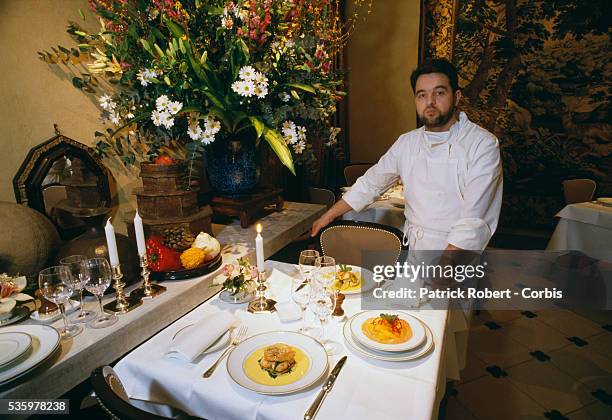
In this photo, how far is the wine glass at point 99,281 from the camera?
1.21 meters

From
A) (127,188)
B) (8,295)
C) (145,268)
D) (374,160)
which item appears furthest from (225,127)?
(374,160)

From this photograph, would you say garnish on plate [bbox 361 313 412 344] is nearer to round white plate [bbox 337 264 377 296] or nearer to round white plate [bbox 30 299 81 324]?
round white plate [bbox 337 264 377 296]

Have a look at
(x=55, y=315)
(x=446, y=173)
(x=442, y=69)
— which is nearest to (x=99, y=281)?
(x=55, y=315)

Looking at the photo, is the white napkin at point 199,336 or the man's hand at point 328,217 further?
the man's hand at point 328,217

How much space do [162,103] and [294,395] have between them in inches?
46.5

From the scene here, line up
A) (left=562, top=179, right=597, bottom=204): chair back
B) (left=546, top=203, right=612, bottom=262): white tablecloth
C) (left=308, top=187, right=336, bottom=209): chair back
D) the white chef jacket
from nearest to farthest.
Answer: the white chef jacket → (left=546, top=203, right=612, bottom=262): white tablecloth → (left=562, top=179, right=597, bottom=204): chair back → (left=308, top=187, right=336, bottom=209): chair back

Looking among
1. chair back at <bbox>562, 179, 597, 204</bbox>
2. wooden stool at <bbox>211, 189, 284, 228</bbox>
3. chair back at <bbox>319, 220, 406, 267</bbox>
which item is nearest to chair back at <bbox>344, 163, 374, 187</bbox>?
chair back at <bbox>562, 179, 597, 204</bbox>

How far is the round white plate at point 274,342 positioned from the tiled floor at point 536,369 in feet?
3.09

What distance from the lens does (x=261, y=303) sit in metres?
1.34

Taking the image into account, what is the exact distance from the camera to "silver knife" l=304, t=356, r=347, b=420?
0.86 m

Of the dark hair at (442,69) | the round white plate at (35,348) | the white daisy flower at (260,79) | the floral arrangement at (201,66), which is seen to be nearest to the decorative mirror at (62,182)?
the floral arrangement at (201,66)

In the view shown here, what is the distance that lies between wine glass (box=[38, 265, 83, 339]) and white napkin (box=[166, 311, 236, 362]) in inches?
13.5

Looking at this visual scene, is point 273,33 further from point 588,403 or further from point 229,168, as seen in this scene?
point 588,403

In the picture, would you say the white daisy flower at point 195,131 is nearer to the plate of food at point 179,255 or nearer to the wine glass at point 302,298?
the plate of food at point 179,255
